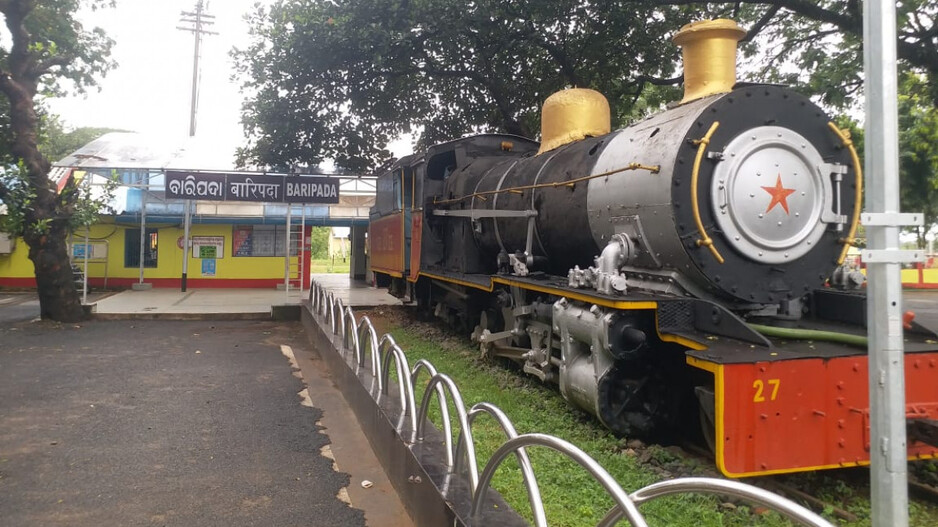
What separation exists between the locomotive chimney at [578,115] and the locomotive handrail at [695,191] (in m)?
2.74

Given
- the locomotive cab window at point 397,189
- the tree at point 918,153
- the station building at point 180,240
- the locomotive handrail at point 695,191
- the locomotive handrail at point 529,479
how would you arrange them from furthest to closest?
the station building at point 180,240, the tree at point 918,153, the locomotive cab window at point 397,189, the locomotive handrail at point 695,191, the locomotive handrail at point 529,479

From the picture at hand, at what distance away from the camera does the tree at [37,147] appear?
37.7ft

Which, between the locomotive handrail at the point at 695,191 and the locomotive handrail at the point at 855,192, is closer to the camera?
the locomotive handrail at the point at 695,191

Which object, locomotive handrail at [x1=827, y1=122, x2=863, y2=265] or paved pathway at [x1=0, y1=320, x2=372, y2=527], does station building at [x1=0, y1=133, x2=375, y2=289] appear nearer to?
paved pathway at [x1=0, y1=320, x2=372, y2=527]

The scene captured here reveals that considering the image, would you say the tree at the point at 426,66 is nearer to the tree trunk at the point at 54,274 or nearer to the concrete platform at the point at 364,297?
the concrete platform at the point at 364,297

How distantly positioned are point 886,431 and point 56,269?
14.0 meters

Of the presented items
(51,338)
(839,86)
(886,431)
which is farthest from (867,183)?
(51,338)

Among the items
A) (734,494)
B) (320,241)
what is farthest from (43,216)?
(320,241)

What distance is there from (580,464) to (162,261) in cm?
2020

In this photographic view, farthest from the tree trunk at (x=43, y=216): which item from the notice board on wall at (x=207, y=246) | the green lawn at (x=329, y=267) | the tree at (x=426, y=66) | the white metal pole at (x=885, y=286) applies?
the green lawn at (x=329, y=267)

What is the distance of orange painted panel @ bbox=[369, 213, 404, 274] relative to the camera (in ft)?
35.8

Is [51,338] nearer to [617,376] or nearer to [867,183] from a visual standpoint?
[617,376]

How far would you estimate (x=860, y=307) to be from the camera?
15.5ft

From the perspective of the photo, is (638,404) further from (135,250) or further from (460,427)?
(135,250)
